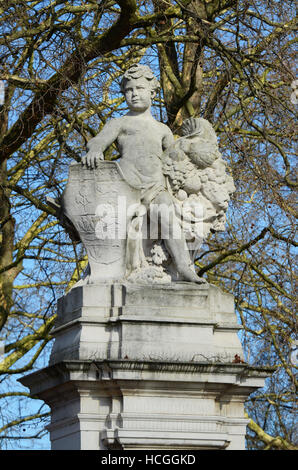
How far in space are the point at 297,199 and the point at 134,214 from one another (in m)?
5.82

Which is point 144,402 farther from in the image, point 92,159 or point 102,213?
point 92,159

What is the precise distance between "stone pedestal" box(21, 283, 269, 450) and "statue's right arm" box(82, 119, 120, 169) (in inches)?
42.9

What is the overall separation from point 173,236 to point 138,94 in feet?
4.37

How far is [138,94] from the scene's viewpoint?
12.2 m

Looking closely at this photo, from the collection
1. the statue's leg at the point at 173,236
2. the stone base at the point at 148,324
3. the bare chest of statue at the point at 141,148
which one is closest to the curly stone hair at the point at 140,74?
the bare chest of statue at the point at 141,148

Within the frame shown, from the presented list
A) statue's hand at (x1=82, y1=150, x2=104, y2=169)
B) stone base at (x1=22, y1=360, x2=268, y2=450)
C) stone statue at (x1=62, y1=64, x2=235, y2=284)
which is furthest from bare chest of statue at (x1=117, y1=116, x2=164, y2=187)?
stone base at (x1=22, y1=360, x2=268, y2=450)

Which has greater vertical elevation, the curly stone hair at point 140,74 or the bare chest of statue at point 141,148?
the curly stone hair at point 140,74

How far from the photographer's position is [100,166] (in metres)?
12.0

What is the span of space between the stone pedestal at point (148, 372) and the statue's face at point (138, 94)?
1655 mm

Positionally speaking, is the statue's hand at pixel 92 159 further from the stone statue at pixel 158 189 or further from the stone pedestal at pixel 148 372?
the stone pedestal at pixel 148 372

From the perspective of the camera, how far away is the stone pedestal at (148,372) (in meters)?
11.2

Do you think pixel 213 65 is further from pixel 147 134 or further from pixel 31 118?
pixel 147 134

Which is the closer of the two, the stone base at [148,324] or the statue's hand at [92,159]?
the stone base at [148,324]

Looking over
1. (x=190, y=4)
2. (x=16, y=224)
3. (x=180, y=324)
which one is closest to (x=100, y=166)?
(x=180, y=324)
